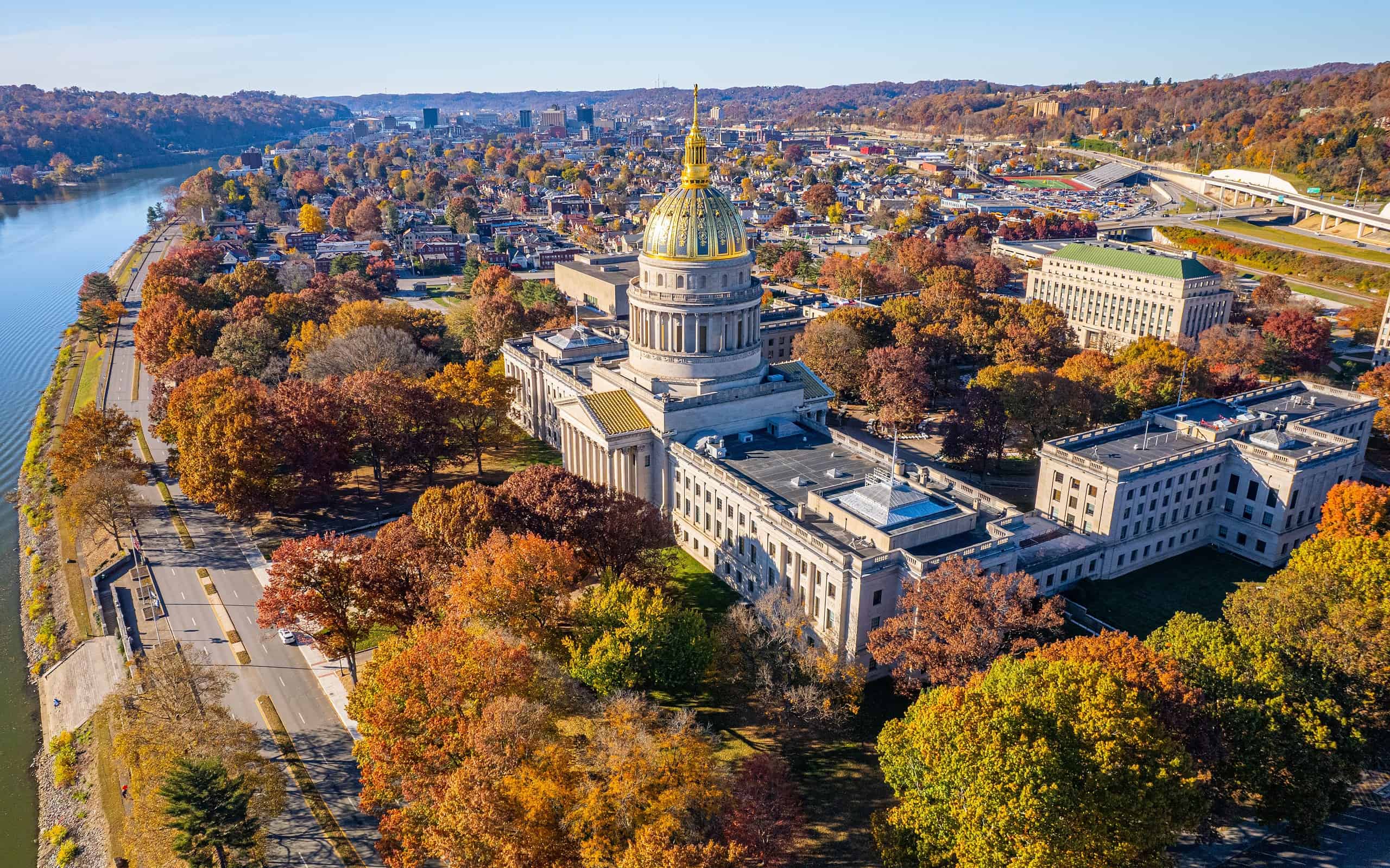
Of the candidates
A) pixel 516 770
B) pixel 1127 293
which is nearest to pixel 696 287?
pixel 516 770

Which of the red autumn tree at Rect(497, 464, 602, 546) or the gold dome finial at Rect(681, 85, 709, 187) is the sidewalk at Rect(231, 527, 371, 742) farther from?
the gold dome finial at Rect(681, 85, 709, 187)

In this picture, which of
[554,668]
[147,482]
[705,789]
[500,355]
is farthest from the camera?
[500,355]

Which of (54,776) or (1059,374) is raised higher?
(1059,374)

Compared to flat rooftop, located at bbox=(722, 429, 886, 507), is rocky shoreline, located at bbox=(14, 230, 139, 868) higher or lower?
lower

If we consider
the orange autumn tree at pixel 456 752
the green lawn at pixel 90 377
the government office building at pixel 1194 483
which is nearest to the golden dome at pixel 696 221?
the government office building at pixel 1194 483

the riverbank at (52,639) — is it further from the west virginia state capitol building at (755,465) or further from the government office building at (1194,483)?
the government office building at (1194,483)

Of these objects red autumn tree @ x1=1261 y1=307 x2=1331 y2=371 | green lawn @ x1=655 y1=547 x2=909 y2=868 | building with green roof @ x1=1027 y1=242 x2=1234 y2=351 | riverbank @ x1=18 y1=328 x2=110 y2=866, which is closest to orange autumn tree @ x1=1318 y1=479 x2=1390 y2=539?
green lawn @ x1=655 y1=547 x2=909 y2=868

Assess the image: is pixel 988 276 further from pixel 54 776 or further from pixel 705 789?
pixel 54 776

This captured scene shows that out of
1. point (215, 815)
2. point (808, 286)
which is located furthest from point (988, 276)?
point (215, 815)
